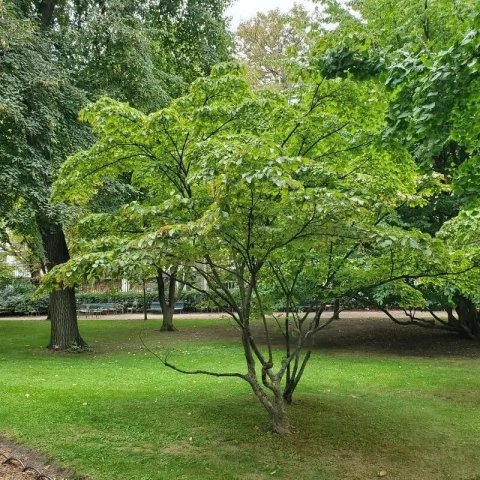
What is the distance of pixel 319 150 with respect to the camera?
5852 millimetres

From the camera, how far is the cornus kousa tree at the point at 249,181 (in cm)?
408

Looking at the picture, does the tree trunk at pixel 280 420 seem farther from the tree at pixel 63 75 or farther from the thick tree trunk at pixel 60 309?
the thick tree trunk at pixel 60 309

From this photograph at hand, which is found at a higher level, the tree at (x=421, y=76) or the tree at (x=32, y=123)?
the tree at (x=32, y=123)

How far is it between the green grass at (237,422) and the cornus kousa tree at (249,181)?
693 mm

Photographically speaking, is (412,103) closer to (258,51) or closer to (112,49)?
(112,49)

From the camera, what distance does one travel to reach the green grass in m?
4.81

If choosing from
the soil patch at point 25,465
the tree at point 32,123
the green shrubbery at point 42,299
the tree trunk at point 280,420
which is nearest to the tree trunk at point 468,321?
the tree trunk at point 280,420

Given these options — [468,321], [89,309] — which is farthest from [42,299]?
[468,321]

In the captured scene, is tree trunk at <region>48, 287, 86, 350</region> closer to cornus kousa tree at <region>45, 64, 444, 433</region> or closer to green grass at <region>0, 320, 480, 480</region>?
green grass at <region>0, 320, 480, 480</region>

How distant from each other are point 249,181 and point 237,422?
3744 millimetres

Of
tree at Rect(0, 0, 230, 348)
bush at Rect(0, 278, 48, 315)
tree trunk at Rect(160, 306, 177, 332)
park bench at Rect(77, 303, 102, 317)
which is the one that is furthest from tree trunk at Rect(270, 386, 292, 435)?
bush at Rect(0, 278, 48, 315)

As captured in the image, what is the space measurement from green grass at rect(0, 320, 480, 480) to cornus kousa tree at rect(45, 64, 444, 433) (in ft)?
2.27

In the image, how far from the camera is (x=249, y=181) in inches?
139

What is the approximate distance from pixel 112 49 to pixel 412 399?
10.3m
